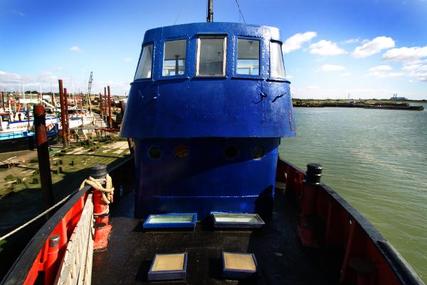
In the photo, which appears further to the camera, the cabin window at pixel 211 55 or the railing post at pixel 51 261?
the cabin window at pixel 211 55

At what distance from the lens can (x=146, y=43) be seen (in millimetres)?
7027

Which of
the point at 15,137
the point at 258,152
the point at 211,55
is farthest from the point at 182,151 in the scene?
the point at 15,137

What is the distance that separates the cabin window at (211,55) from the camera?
659 cm

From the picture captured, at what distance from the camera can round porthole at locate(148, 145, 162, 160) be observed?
6801 mm

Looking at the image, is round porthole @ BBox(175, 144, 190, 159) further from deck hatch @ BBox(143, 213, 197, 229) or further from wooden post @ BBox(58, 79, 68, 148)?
wooden post @ BBox(58, 79, 68, 148)

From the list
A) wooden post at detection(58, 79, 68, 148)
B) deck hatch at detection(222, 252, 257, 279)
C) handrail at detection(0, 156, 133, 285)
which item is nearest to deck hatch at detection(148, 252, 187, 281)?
deck hatch at detection(222, 252, 257, 279)

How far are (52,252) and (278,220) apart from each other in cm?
494

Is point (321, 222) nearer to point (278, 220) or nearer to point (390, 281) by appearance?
point (278, 220)

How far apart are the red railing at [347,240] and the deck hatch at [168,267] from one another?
2.54 m

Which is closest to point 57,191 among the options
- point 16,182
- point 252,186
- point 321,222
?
point 16,182

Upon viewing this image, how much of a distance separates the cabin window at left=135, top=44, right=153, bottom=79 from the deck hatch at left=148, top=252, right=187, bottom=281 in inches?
160

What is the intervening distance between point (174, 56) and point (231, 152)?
280cm

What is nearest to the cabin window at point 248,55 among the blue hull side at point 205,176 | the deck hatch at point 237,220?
the blue hull side at point 205,176

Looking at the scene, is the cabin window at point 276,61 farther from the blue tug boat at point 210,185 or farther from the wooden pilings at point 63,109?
the wooden pilings at point 63,109
